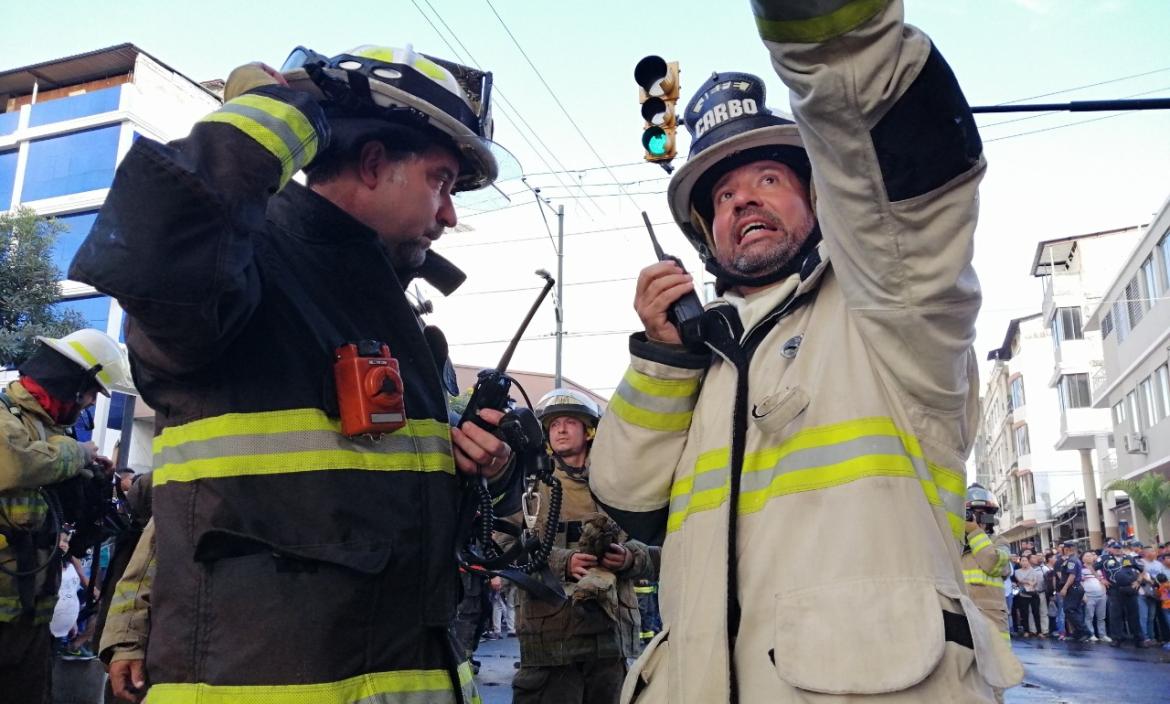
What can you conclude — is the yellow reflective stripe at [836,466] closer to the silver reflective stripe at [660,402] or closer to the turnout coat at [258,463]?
the silver reflective stripe at [660,402]

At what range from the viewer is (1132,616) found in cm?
2084

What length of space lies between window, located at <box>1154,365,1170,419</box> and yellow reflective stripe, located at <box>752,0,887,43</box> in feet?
126

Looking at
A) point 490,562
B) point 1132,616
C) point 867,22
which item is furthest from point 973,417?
point 1132,616

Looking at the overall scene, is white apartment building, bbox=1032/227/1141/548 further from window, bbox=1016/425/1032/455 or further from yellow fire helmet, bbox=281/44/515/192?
yellow fire helmet, bbox=281/44/515/192

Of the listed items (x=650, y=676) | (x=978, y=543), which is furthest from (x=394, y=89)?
(x=978, y=543)

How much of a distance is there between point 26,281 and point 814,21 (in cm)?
2469

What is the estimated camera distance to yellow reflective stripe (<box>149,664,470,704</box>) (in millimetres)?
1891

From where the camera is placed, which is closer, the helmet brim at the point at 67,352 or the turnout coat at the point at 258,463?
the turnout coat at the point at 258,463

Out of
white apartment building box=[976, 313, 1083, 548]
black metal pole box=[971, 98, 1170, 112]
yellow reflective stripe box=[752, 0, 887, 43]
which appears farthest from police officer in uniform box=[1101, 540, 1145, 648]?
white apartment building box=[976, 313, 1083, 548]

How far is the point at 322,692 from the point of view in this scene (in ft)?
6.30

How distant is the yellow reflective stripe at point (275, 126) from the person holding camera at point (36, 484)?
4.13 metres

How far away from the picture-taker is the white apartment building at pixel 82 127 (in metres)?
33.2

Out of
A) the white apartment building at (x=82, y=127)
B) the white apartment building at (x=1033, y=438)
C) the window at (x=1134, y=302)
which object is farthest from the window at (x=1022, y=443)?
the white apartment building at (x=82, y=127)

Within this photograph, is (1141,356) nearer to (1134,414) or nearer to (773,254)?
(1134,414)
